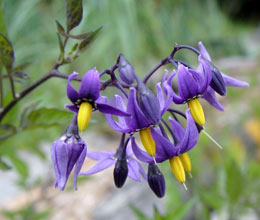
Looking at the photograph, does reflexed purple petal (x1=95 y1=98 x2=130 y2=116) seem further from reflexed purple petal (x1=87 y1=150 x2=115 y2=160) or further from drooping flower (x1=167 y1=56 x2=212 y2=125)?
reflexed purple petal (x1=87 y1=150 x2=115 y2=160)

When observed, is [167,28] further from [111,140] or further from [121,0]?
[111,140]

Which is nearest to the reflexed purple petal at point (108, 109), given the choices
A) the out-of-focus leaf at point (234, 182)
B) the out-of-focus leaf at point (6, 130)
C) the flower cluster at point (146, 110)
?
the flower cluster at point (146, 110)

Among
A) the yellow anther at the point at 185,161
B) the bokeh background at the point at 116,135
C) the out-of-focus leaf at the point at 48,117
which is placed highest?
the out-of-focus leaf at the point at 48,117

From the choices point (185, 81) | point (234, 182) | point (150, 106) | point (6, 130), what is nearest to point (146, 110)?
point (150, 106)

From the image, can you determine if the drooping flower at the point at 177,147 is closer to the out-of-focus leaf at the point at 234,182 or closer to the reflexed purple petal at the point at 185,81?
the reflexed purple petal at the point at 185,81

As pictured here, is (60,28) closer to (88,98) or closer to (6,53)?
(6,53)

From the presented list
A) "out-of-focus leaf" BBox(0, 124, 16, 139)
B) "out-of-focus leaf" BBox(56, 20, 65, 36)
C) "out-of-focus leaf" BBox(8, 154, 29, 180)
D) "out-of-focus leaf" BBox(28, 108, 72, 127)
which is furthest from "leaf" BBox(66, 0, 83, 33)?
"out-of-focus leaf" BBox(8, 154, 29, 180)
